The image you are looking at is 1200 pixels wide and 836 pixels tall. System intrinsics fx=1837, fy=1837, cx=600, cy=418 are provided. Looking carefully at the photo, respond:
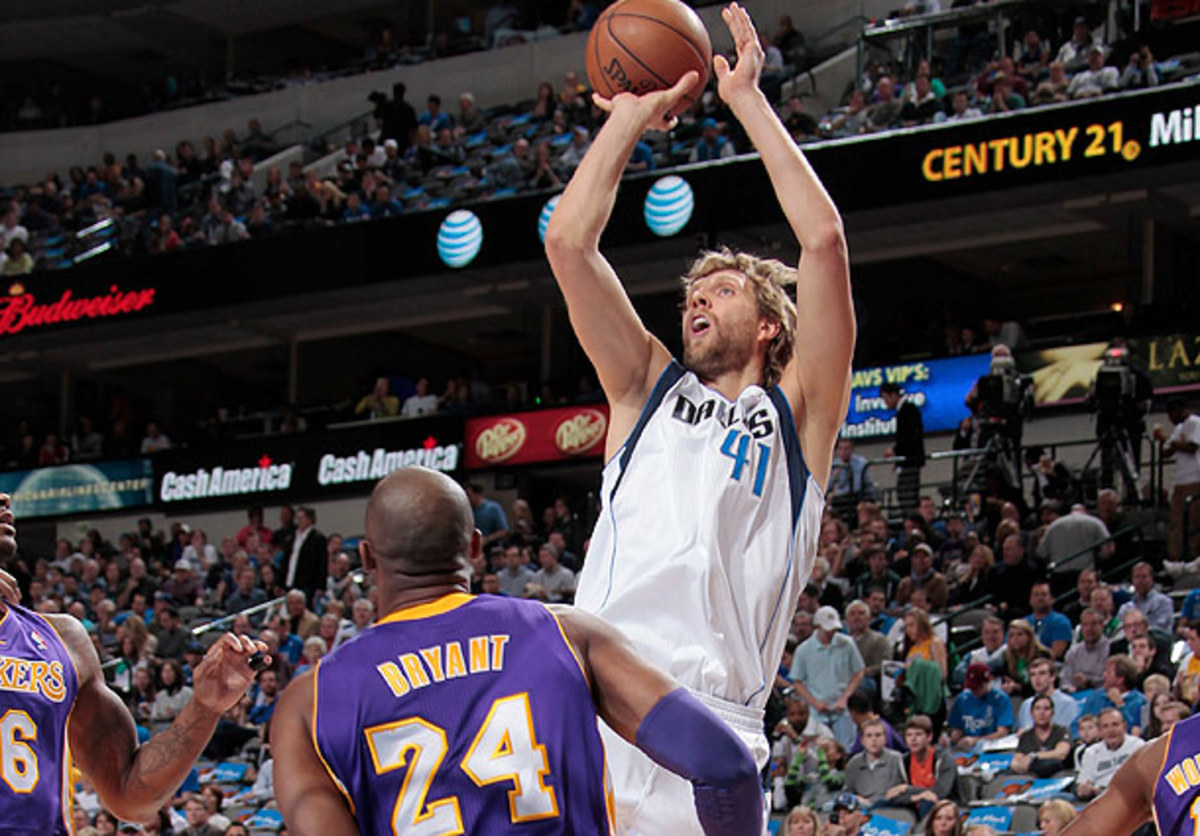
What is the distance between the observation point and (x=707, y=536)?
4215 millimetres

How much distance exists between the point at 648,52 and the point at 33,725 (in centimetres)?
237

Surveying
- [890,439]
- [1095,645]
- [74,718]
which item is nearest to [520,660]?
[74,718]

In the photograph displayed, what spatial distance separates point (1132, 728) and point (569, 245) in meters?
8.62

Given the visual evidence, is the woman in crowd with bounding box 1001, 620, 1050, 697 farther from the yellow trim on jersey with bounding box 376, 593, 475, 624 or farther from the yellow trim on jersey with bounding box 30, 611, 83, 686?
the yellow trim on jersey with bounding box 376, 593, 475, 624

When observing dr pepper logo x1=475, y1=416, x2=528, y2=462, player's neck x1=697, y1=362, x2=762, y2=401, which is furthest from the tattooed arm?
dr pepper logo x1=475, y1=416, x2=528, y2=462

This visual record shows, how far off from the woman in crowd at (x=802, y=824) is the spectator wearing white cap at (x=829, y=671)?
84.9 inches

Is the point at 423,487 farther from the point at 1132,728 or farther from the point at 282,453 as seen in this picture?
the point at 282,453

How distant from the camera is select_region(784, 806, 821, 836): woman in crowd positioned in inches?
449

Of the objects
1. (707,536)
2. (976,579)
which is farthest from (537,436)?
(707,536)

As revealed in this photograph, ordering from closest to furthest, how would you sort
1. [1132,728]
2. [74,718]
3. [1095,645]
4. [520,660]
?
[520,660], [74,718], [1132,728], [1095,645]

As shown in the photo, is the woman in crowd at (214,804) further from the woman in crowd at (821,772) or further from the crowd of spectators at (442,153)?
the crowd of spectators at (442,153)

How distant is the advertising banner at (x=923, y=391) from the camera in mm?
21859

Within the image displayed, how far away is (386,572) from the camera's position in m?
3.29

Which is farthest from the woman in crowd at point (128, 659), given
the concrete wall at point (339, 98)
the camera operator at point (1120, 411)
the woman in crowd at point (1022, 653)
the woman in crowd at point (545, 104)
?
the concrete wall at point (339, 98)
